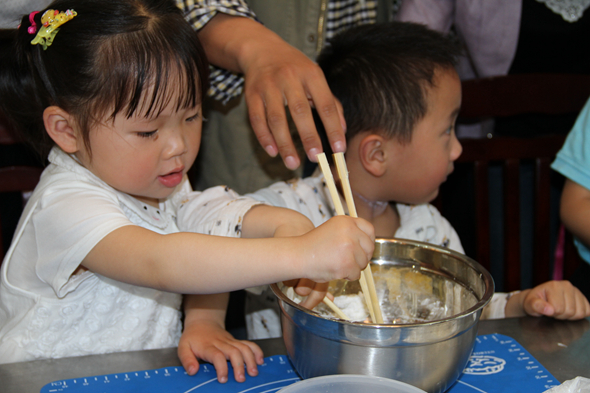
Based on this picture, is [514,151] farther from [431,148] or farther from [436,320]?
[436,320]

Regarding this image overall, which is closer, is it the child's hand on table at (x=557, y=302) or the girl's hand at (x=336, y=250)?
the girl's hand at (x=336, y=250)

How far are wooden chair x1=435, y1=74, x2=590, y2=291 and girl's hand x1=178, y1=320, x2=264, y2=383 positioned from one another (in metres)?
0.72

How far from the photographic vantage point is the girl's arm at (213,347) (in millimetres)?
737

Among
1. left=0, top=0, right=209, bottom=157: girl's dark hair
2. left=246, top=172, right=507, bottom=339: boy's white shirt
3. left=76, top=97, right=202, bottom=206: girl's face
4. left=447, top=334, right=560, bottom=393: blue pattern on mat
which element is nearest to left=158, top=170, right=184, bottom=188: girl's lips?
left=76, top=97, right=202, bottom=206: girl's face

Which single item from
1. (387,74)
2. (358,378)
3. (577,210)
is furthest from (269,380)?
(577,210)

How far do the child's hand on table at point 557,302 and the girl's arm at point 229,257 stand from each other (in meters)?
0.44

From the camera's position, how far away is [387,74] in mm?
1111

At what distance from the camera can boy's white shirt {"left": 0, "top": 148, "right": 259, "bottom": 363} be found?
0.77 m

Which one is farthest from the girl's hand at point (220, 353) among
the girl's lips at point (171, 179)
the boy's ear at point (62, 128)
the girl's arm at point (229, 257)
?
the boy's ear at point (62, 128)

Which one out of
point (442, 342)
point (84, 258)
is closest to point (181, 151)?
point (84, 258)

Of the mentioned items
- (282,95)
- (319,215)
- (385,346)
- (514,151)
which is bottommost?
(319,215)

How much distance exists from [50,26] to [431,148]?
764 mm

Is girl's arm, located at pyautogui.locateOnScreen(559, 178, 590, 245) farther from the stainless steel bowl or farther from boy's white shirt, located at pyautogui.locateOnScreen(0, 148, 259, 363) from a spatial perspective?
boy's white shirt, located at pyautogui.locateOnScreen(0, 148, 259, 363)

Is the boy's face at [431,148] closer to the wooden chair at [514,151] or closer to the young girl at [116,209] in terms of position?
the wooden chair at [514,151]
